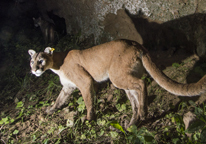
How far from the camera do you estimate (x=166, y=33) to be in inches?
170

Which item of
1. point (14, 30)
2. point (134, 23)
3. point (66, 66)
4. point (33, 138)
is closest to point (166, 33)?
point (134, 23)

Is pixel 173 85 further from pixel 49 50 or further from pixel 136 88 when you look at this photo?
pixel 49 50

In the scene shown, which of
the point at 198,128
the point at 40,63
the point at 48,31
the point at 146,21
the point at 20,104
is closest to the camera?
the point at 198,128

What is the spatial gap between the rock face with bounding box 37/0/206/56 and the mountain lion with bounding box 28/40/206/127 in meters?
1.73

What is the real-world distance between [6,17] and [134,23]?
6.18 metres

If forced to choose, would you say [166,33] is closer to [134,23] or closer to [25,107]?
[134,23]

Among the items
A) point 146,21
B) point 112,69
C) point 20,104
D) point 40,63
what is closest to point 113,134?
point 112,69

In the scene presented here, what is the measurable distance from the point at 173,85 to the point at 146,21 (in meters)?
2.46

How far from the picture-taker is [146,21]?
439cm

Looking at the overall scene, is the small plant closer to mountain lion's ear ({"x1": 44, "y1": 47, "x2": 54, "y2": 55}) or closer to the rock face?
the rock face

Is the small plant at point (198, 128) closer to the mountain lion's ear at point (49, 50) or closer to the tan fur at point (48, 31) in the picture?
the mountain lion's ear at point (49, 50)

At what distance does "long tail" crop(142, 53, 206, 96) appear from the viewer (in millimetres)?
2238

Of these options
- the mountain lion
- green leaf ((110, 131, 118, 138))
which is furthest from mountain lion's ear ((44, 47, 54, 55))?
green leaf ((110, 131, 118, 138))

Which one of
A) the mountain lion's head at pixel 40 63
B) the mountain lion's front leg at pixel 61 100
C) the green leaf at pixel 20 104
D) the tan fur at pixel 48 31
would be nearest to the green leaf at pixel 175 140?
the mountain lion's front leg at pixel 61 100
